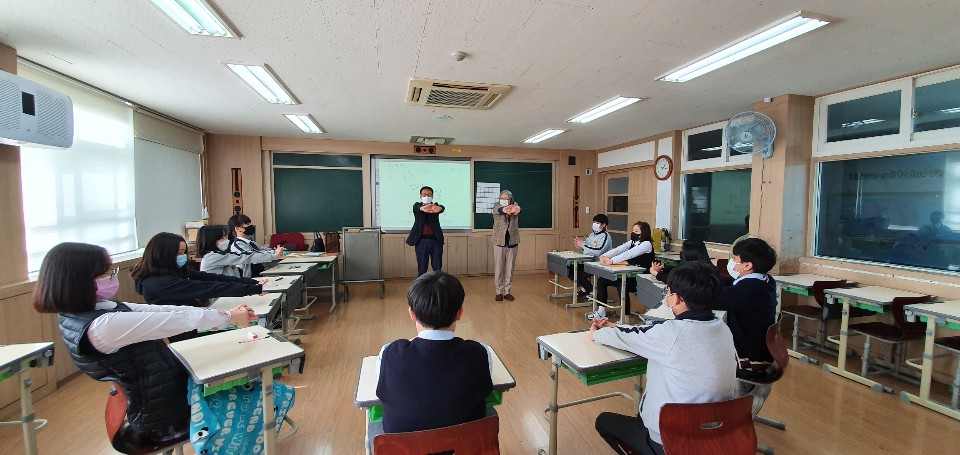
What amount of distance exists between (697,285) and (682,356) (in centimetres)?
30

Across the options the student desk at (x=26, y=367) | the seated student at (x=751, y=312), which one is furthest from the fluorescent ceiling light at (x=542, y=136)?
the student desk at (x=26, y=367)

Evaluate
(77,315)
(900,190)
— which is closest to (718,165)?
(900,190)

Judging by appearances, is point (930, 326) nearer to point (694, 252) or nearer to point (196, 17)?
point (694, 252)

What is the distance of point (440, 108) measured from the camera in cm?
458

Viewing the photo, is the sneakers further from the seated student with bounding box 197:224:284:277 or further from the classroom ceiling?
the seated student with bounding box 197:224:284:277

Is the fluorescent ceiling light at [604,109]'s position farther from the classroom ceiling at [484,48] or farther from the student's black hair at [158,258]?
the student's black hair at [158,258]

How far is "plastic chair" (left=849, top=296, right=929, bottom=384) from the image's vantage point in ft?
9.91

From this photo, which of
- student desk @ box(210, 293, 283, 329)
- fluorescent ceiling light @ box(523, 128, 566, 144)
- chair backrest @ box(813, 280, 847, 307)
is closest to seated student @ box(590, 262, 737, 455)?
student desk @ box(210, 293, 283, 329)

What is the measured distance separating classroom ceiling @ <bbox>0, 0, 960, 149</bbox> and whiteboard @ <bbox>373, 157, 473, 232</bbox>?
107 inches

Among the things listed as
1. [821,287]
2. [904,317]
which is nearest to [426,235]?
[821,287]

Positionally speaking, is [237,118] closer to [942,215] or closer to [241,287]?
[241,287]

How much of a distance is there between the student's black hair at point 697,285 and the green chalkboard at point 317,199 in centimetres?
631

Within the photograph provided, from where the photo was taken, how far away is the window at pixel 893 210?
3.28 metres

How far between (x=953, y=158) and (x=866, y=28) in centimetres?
181
